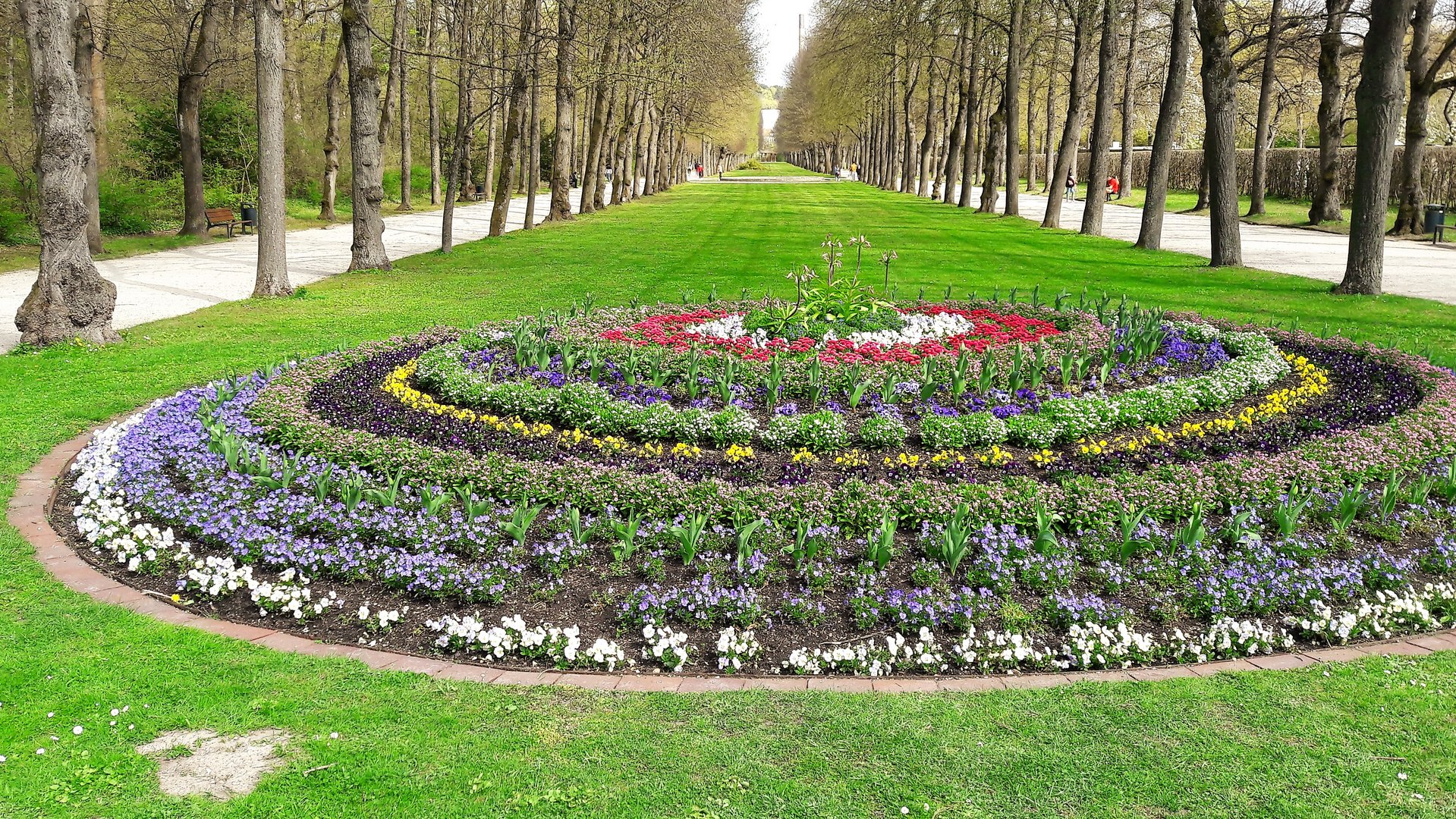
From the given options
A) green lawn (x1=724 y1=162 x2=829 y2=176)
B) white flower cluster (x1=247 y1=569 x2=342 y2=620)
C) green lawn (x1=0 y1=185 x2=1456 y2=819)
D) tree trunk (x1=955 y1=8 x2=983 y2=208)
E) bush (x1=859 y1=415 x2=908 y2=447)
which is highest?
green lawn (x1=724 y1=162 x2=829 y2=176)

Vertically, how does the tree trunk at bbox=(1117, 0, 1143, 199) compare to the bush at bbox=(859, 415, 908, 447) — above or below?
above

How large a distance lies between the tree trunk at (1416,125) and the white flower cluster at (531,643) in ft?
83.6

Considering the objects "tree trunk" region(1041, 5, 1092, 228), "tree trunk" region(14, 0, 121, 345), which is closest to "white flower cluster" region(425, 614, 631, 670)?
"tree trunk" region(14, 0, 121, 345)

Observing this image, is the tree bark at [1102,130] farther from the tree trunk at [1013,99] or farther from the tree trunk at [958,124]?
the tree trunk at [958,124]

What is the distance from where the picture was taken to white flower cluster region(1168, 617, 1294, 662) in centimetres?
447

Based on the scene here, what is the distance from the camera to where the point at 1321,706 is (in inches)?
157

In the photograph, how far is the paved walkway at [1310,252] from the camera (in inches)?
627

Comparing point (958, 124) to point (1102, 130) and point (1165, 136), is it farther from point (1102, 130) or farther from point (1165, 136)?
point (1165, 136)

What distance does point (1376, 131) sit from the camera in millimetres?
13641

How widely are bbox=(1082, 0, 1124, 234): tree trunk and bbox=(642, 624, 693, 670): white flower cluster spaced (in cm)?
→ 2149

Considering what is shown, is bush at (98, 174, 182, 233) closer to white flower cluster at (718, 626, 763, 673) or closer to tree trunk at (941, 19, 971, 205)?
white flower cluster at (718, 626, 763, 673)

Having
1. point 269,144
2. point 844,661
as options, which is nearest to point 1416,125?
point 269,144

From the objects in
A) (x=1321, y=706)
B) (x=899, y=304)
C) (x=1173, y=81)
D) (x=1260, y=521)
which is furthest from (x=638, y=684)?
(x=1173, y=81)

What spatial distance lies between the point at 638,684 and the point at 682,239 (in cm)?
2055
